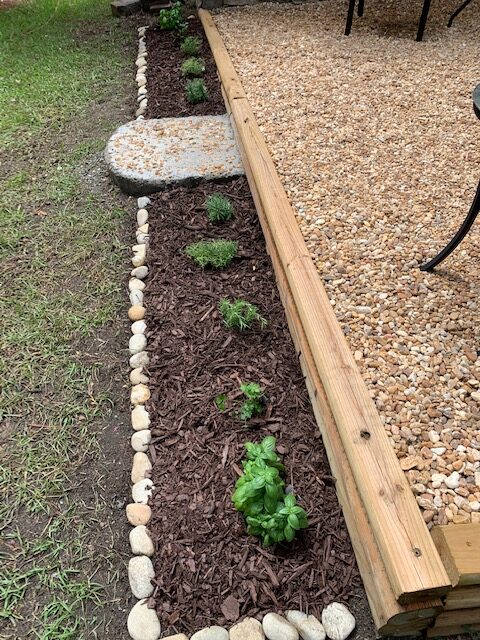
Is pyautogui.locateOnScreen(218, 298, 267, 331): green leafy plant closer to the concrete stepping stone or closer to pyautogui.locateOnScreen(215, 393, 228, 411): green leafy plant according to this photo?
pyautogui.locateOnScreen(215, 393, 228, 411): green leafy plant

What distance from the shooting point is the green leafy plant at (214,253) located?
2834mm

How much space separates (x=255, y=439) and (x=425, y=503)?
642 mm

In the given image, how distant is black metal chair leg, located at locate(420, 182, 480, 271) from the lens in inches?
90.1

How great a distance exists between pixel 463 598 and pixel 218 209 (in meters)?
2.14

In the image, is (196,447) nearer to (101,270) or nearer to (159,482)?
(159,482)

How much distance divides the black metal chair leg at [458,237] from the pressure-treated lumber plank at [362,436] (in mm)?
501

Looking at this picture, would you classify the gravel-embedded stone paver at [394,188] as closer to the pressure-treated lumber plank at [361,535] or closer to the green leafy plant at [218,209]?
the pressure-treated lumber plank at [361,535]

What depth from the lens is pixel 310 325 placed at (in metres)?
2.20

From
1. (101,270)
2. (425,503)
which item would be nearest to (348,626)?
(425,503)

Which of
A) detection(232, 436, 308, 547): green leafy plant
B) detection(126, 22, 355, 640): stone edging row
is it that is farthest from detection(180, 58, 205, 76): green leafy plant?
detection(232, 436, 308, 547): green leafy plant

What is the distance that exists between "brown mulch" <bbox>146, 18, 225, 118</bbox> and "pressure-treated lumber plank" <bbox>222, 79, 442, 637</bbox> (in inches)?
95.3

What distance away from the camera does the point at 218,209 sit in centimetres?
307

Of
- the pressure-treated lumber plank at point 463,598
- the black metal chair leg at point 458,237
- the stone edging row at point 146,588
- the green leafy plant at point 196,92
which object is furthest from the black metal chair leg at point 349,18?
the pressure-treated lumber plank at point 463,598

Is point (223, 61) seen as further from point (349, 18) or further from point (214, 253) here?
point (214, 253)
